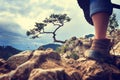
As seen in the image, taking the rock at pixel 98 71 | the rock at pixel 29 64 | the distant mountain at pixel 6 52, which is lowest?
the distant mountain at pixel 6 52

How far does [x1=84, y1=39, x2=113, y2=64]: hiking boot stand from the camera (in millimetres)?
10891

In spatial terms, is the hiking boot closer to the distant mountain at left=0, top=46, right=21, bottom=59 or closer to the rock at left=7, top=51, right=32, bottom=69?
the rock at left=7, top=51, right=32, bottom=69

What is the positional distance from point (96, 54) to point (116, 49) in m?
5.56

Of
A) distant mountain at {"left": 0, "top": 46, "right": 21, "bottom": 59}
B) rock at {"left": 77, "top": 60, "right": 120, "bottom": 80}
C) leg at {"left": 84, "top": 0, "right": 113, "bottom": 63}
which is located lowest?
distant mountain at {"left": 0, "top": 46, "right": 21, "bottom": 59}

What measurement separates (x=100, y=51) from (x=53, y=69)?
2.10 metres

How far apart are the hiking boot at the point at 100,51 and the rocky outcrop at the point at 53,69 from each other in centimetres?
26

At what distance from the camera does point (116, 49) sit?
16328 mm

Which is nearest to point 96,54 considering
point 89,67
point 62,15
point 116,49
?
point 89,67

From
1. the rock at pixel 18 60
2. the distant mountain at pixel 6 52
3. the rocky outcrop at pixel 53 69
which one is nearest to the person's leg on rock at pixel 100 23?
the rocky outcrop at pixel 53 69

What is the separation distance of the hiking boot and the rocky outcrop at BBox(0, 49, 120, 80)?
258mm

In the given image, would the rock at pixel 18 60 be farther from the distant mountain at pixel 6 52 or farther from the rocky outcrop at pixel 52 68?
the distant mountain at pixel 6 52

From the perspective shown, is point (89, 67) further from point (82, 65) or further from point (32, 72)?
point (32, 72)

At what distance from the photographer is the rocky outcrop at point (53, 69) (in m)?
10.2

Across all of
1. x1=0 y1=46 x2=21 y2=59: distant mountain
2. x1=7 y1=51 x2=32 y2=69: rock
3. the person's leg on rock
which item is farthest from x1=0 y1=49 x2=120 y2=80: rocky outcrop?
x1=0 y1=46 x2=21 y2=59: distant mountain
